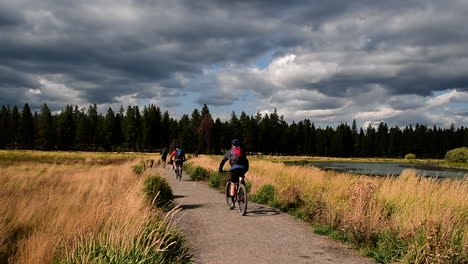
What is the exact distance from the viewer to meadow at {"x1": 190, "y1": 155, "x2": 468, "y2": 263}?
6141mm

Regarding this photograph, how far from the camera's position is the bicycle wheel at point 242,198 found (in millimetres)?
11086

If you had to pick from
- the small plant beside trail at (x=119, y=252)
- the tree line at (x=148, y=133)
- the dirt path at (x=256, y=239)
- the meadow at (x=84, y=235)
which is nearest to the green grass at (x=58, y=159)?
the tree line at (x=148, y=133)

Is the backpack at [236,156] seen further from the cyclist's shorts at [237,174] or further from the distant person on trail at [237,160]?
the cyclist's shorts at [237,174]

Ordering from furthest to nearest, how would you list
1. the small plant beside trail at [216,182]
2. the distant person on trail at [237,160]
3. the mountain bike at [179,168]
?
1. the mountain bike at [179,168]
2. the small plant beside trail at [216,182]
3. the distant person on trail at [237,160]

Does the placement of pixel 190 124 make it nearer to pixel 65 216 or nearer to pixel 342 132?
pixel 342 132

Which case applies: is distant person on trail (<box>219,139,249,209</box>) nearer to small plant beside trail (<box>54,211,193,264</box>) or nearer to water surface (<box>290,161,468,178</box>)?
small plant beside trail (<box>54,211,193,264</box>)

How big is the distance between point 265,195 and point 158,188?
3.93 metres

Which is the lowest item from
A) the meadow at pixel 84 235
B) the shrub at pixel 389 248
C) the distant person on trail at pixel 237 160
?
the shrub at pixel 389 248

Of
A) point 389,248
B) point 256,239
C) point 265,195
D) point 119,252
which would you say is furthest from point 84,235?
point 265,195

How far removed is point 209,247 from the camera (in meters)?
7.49

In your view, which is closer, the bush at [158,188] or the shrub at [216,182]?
the bush at [158,188]

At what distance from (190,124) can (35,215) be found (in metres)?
111

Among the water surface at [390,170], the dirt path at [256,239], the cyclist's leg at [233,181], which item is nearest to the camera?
the dirt path at [256,239]

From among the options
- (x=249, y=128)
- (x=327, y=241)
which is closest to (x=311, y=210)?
(x=327, y=241)
